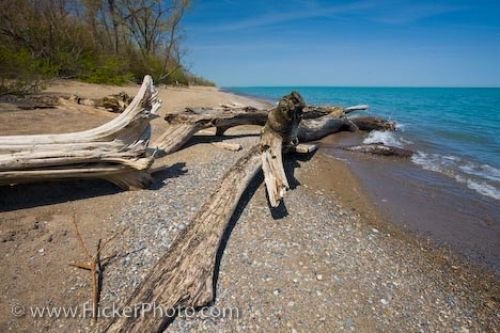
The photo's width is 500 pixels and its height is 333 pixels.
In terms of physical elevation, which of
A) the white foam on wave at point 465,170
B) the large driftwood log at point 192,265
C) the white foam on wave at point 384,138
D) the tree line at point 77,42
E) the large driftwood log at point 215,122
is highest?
the tree line at point 77,42

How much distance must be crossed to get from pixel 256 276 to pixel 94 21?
2345cm

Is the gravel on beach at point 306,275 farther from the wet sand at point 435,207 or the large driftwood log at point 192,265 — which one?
the wet sand at point 435,207

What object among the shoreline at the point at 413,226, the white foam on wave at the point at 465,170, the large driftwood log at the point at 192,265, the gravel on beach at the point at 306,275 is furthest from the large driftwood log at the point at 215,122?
the white foam on wave at the point at 465,170

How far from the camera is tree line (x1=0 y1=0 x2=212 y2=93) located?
35.6ft

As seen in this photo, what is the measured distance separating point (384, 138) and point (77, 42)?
57.6 feet

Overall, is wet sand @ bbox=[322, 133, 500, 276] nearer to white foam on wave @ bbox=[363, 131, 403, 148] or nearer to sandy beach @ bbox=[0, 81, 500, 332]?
sandy beach @ bbox=[0, 81, 500, 332]

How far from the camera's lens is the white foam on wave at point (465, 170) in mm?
5945

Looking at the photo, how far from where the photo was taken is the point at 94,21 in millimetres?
19797

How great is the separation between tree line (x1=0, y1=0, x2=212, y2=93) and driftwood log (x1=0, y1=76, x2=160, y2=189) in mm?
8010

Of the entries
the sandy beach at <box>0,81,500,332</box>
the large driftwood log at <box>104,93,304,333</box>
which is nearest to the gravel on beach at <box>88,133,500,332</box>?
the sandy beach at <box>0,81,500,332</box>

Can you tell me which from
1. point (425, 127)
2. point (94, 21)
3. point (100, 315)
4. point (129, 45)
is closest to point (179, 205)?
point (100, 315)

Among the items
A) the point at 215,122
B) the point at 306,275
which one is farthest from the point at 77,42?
the point at 306,275

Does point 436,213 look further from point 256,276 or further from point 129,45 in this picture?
point 129,45

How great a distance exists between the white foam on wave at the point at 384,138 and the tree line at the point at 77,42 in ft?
42.6
